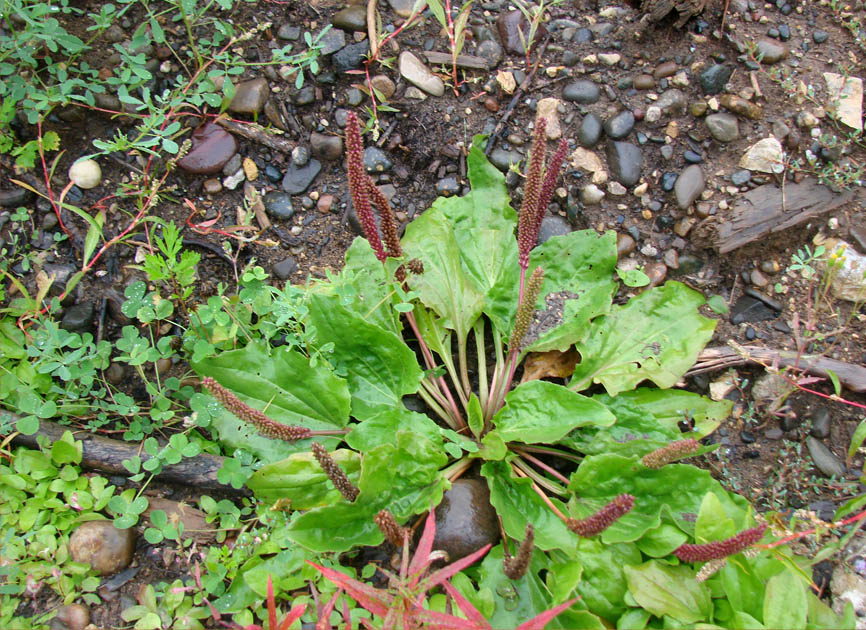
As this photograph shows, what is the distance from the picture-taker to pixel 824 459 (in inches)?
118

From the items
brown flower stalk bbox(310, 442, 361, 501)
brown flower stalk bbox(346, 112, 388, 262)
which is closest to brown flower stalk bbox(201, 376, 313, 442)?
brown flower stalk bbox(310, 442, 361, 501)

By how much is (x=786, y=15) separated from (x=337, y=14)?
8.43 feet

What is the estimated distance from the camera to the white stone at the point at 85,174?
10.8 feet

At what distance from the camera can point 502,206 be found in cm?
326

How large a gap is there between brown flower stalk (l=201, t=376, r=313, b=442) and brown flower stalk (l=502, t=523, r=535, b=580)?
876 millimetres

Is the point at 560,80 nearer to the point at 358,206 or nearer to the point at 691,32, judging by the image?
A: the point at 691,32

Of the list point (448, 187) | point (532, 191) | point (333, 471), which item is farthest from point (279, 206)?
point (333, 471)

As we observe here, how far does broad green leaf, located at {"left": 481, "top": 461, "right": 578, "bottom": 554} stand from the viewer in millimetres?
2541

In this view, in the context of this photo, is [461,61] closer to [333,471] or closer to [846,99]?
[846,99]

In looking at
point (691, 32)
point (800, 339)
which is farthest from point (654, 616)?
point (691, 32)

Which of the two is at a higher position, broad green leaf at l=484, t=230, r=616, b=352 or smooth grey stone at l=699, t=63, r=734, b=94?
smooth grey stone at l=699, t=63, r=734, b=94

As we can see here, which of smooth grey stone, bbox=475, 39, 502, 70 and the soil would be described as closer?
the soil

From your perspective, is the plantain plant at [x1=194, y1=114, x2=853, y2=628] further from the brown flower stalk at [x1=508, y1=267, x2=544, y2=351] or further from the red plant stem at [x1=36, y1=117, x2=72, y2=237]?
the red plant stem at [x1=36, y1=117, x2=72, y2=237]

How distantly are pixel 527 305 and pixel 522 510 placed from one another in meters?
0.88
